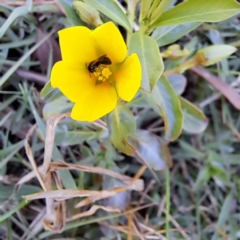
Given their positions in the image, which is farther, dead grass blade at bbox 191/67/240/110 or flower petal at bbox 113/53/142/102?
dead grass blade at bbox 191/67/240/110

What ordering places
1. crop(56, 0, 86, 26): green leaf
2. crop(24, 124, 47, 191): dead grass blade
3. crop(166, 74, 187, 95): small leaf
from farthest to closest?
crop(166, 74, 187, 95): small leaf → crop(24, 124, 47, 191): dead grass blade → crop(56, 0, 86, 26): green leaf

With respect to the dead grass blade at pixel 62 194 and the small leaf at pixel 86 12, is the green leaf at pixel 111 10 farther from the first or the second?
the dead grass blade at pixel 62 194

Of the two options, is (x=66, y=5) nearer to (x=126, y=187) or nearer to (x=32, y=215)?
(x=126, y=187)

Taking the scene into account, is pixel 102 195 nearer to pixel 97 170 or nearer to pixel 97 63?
pixel 97 170

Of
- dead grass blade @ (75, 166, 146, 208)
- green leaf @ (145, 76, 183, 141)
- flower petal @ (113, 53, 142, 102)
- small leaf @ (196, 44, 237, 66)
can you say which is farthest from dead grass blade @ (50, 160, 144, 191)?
small leaf @ (196, 44, 237, 66)

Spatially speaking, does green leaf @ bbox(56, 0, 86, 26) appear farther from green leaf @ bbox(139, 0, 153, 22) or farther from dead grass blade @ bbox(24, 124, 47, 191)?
dead grass blade @ bbox(24, 124, 47, 191)

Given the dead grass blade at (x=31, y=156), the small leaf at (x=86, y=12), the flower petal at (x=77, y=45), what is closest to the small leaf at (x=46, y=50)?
the dead grass blade at (x=31, y=156)
